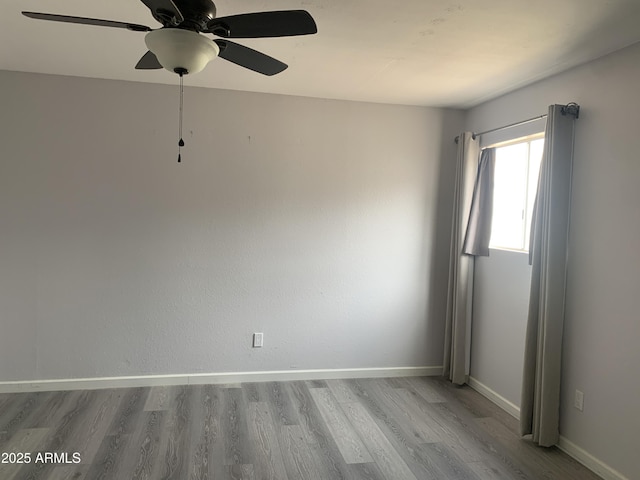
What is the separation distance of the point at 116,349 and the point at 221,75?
2.26m

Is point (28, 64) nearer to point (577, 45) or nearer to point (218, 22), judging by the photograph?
point (218, 22)

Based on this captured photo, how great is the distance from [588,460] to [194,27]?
3068 mm

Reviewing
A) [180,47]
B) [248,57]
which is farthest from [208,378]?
[180,47]

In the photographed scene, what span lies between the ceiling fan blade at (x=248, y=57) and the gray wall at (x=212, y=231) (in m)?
1.59

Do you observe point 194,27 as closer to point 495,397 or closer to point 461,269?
point 461,269

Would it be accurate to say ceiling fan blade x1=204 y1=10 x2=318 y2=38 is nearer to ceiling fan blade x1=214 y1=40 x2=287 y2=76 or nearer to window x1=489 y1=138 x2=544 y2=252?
ceiling fan blade x1=214 y1=40 x2=287 y2=76

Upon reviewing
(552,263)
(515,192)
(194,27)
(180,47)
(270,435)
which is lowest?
(270,435)

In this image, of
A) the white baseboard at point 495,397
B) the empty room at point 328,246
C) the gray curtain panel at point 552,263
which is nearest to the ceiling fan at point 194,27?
the empty room at point 328,246

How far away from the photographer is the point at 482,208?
12.0 feet

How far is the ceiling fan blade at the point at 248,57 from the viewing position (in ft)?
6.15

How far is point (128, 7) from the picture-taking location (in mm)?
2135

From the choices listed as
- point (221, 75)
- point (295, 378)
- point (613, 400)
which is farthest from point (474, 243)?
point (221, 75)

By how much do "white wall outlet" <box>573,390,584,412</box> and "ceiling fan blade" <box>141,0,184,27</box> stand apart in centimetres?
290

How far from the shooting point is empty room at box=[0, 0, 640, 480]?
245 centimetres
